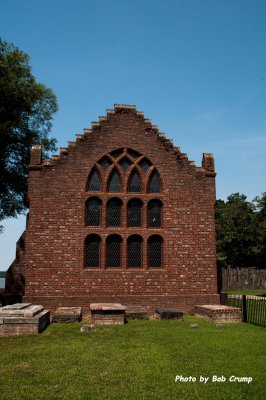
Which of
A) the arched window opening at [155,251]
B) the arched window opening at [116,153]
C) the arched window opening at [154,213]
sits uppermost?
the arched window opening at [116,153]

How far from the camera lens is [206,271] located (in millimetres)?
18672

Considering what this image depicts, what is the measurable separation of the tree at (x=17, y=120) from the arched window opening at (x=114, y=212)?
27.4 ft

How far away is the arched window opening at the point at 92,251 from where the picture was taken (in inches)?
723

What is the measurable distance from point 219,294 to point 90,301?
6212 millimetres

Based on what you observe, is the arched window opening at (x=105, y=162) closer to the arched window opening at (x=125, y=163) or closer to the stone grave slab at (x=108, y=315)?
the arched window opening at (x=125, y=163)

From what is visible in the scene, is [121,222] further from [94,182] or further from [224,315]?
[224,315]

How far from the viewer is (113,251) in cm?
1872

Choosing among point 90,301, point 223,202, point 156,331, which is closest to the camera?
point 156,331

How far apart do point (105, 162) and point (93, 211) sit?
250 cm

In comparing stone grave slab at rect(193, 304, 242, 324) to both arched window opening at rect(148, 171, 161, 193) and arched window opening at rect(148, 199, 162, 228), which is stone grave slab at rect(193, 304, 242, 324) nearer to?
arched window opening at rect(148, 199, 162, 228)

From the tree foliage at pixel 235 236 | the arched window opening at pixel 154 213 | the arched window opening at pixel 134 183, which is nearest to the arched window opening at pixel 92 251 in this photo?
the arched window opening at pixel 154 213

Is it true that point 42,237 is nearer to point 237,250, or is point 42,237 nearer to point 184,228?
point 184,228

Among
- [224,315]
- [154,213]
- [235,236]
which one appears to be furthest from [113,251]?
[235,236]

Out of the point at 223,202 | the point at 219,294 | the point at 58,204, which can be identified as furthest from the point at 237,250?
the point at 58,204
